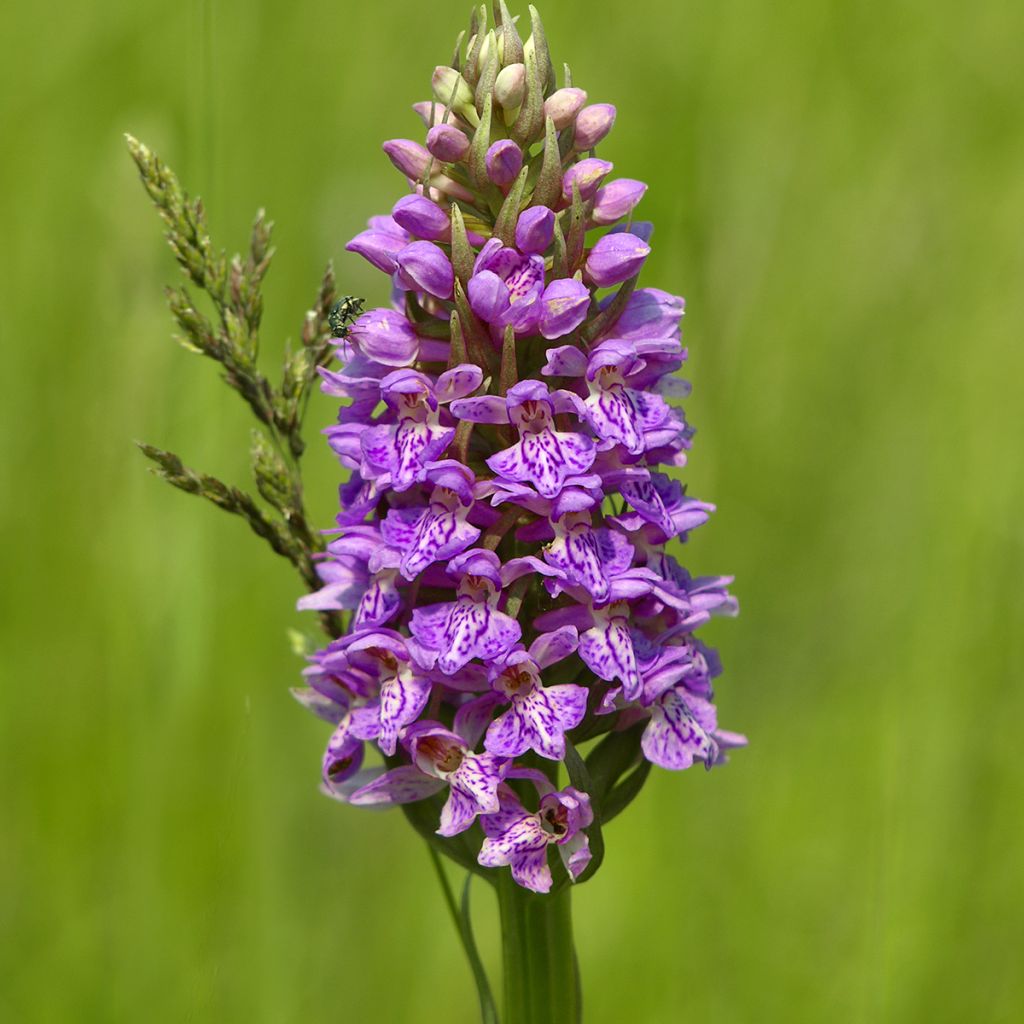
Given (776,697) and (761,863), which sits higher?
(776,697)

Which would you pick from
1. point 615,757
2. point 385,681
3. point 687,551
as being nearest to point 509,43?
point 385,681

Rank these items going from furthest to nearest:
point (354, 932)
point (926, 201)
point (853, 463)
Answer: point (926, 201)
point (853, 463)
point (354, 932)

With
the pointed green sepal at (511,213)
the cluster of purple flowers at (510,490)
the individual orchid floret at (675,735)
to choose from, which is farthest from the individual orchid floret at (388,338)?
the individual orchid floret at (675,735)

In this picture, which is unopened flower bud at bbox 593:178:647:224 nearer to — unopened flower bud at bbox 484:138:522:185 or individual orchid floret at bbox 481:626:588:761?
unopened flower bud at bbox 484:138:522:185

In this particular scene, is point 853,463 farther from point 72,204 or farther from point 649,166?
point 72,204

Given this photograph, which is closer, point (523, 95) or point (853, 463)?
point (523, 95)

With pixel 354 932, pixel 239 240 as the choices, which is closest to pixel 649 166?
pixel 239 240

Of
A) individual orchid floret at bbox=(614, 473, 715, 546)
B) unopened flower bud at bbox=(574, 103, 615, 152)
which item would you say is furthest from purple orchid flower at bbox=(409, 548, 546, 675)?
unopened flower bud at bbox=(574, 103, 615, 152)
